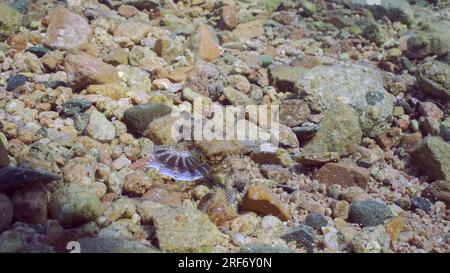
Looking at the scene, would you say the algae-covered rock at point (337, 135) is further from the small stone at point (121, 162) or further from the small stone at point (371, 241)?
the small stone at point (121, 162)

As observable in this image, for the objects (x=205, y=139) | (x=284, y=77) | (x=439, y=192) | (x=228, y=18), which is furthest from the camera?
(x=228, y=18)

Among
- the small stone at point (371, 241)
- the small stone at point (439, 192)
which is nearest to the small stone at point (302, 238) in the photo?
the small stone at point (371, 241)

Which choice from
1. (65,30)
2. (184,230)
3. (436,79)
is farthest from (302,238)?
(65,30)

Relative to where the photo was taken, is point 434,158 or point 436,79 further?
point 436,79

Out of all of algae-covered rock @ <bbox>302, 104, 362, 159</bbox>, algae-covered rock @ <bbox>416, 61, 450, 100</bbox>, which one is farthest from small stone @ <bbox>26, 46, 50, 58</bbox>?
algae-covered rock @ <bbox>416, 61, 450, 100</bbox>

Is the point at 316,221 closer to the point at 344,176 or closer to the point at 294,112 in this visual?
the point at 344,176

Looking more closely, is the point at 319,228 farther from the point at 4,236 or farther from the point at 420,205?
the point at 4,236
